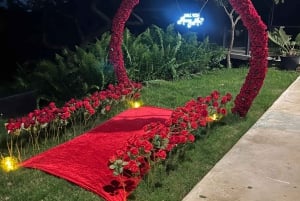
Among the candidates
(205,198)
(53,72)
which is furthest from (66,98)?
(205,198)

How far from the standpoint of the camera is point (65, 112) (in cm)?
577

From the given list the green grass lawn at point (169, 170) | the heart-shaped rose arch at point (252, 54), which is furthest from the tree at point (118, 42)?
the heart-shaped rose arch at point (252, 54)

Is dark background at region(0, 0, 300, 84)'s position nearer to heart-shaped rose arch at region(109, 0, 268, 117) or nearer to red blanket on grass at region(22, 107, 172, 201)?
heart-shaped rose arch at region(109, 0, 268, 117)

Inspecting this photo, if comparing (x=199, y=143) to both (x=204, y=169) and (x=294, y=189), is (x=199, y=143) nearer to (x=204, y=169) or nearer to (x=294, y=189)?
(x=204, y=169)

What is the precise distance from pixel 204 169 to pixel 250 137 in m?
1.40

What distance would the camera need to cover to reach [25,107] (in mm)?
10102

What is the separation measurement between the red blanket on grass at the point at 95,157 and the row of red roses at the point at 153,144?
→ 244 millimetres

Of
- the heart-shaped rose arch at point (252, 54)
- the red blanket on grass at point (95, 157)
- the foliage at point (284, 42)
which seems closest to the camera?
the red blanket on grass at point (95, 157)

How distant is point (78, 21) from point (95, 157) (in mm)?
10755

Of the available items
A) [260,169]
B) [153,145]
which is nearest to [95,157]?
[153,145]

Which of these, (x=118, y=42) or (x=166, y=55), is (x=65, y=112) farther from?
(x=166, y=55)

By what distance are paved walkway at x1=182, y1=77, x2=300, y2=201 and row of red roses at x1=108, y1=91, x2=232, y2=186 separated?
0.55 metres

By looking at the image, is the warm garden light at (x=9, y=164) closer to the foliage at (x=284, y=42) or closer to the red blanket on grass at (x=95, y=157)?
the red blanket on grass at (x=95, y=157)

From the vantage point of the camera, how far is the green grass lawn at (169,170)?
412cm
